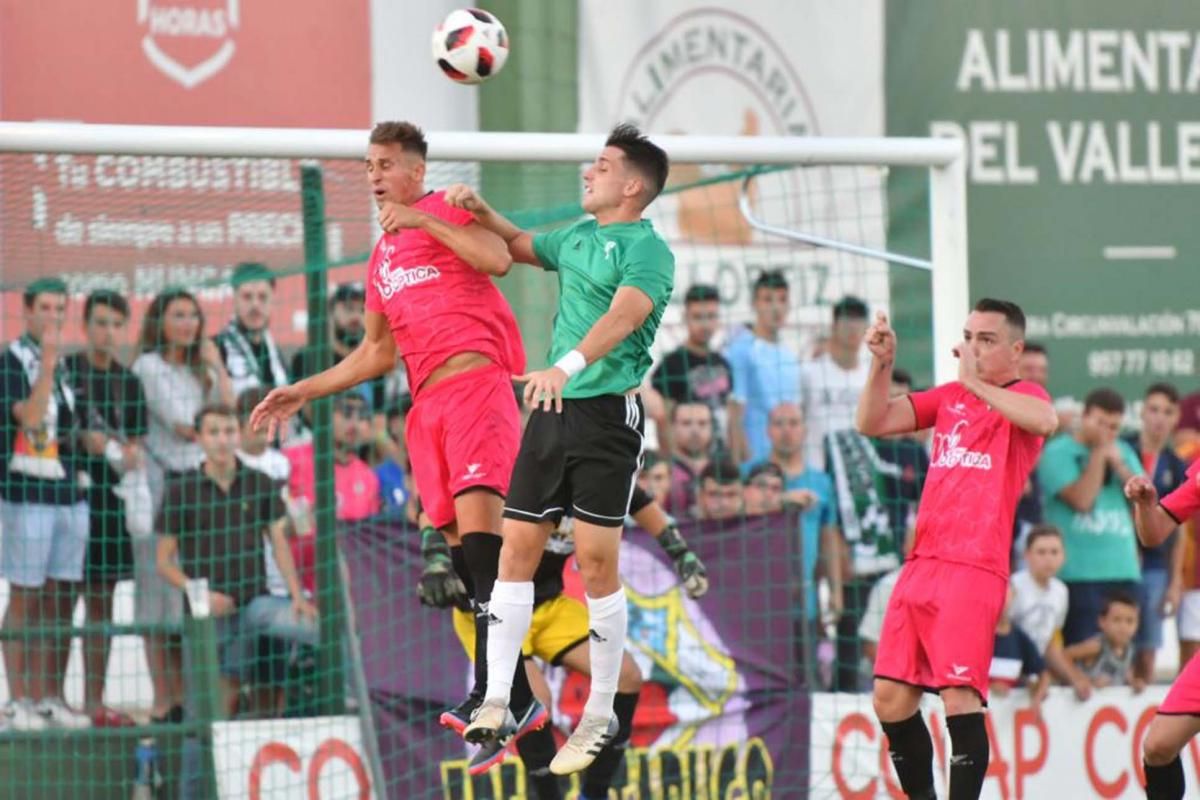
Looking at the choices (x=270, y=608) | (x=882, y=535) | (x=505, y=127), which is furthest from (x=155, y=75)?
(x=882, y=535)

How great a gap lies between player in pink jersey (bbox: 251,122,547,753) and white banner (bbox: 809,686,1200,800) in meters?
2.82

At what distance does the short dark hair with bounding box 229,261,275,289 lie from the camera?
9.55m

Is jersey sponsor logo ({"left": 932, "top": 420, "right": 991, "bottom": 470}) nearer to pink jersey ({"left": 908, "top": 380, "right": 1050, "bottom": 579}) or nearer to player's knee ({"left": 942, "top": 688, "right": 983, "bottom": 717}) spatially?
pink jersey ({"left": 908, "top": 380, "right": 1050, "bottom": 579})

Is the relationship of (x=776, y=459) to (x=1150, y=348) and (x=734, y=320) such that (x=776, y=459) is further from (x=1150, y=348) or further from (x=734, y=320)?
(x=1150, y=348)

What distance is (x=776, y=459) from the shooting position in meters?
10.4

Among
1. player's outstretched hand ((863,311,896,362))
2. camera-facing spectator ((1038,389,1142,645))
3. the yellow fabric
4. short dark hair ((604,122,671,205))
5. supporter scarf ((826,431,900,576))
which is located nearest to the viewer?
short dark hair ((604,122,671,205))

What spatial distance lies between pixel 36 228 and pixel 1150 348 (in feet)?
26.4

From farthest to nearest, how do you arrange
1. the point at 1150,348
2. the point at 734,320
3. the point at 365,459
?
the point at 1150,348, the point at 734,320, the point at 365,459

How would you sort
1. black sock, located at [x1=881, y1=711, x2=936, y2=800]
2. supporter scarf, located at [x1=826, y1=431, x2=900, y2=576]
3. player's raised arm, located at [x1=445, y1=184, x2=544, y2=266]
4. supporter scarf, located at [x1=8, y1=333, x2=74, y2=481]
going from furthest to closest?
supporter scarf, located at [x1=826, y1=431, x2=900, y2=576] → supporter scarf, located at [x1=8, y1=333, x2=74, y2=481] → black sock, located at [x1=881, y1=711, x2=936, y2=800] → player's raised arm, located at [x1=445, y1=184, x2=544, y2=266]

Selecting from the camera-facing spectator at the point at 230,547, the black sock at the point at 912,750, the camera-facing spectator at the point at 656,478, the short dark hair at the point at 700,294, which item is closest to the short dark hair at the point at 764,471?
the camera-facing spectator at the point at 656,478

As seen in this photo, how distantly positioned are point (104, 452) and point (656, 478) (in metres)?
2.82

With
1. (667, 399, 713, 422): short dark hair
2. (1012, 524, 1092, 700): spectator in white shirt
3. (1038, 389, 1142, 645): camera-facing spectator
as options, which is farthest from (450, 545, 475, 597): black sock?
(1038, 389, 1142, 645): camera-facing spectator

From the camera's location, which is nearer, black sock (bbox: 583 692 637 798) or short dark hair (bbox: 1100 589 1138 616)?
black sock (bbox: 583 692 637 798)

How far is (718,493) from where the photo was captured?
1012 cm
